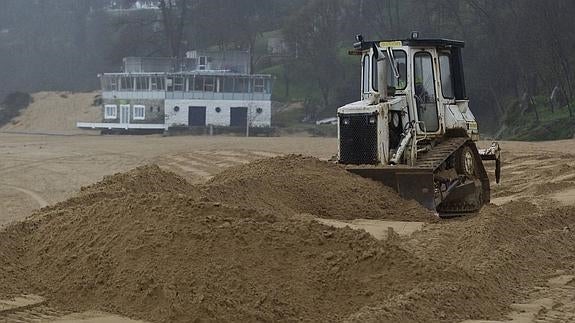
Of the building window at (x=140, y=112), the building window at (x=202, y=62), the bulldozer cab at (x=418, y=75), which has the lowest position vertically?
the building window at (x=140, y=112)

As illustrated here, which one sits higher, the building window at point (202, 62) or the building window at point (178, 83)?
the building window at point (202, 62)

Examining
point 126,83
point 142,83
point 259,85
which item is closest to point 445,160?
point 259,85

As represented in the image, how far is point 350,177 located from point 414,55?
7.58 feet

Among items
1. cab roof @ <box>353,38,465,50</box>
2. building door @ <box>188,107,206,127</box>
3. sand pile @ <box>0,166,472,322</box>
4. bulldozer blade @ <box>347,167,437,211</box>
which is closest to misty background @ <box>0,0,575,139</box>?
building door @ <box>188,107,206,127</box>

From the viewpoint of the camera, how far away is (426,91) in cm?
1520

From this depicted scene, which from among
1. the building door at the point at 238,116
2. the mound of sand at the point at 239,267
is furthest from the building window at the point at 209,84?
the mound of sand at the point at 239,267

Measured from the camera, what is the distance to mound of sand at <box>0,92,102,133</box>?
67.5 m

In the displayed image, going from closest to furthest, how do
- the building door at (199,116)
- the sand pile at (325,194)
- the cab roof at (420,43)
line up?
the sand pile at (325,194)
the cab roof at (420,43)
the building door at (199,116)

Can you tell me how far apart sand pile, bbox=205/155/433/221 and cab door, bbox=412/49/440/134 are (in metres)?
1.64

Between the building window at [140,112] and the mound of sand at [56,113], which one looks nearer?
the building window at [140,112]

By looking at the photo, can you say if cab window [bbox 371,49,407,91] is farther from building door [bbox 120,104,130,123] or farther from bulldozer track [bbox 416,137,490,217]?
building door [bbox 120,104,130,123]

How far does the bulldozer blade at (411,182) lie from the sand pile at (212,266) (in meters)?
4.88

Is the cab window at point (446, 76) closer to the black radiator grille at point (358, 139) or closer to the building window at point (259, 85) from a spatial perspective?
the black radiator grille at point (358, 139)

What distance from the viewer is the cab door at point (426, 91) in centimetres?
1507
